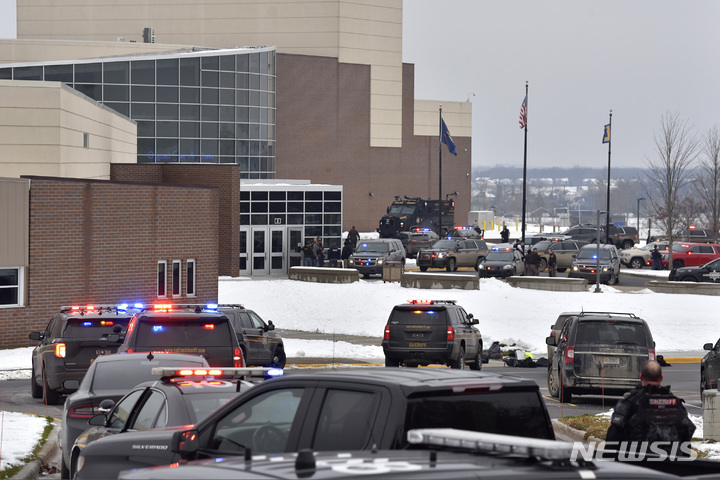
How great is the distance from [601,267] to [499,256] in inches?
194

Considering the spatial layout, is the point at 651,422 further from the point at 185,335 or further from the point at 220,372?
the point at 185,335

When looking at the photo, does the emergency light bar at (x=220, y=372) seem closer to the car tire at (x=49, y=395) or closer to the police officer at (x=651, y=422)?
the police officer at (x=651, y=422)

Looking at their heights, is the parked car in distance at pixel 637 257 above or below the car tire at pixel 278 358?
above

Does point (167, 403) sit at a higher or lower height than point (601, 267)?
higher

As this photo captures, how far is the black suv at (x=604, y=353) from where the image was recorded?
18.8 meters

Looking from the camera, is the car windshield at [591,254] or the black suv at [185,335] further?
the car windshield at [591,254]

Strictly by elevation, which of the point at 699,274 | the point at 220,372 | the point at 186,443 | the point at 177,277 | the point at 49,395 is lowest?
the point at 49,395

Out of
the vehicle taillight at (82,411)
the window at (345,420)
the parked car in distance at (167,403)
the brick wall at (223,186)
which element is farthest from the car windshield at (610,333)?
the brick wall at (223,186)

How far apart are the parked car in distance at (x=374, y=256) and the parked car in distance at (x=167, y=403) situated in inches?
1507

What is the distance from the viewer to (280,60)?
8406 cm

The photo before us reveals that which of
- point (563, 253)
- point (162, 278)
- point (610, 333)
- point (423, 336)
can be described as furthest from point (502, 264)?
point (610, 333)

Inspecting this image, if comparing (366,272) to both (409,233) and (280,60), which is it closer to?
(409,233)

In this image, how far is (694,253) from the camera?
56.6 meters

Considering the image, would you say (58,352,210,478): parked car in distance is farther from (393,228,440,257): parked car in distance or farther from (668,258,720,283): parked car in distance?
(393,228,440,257): parked car in distance
